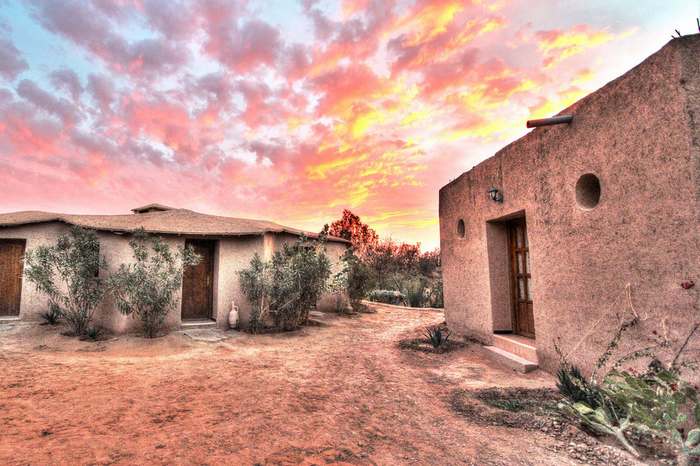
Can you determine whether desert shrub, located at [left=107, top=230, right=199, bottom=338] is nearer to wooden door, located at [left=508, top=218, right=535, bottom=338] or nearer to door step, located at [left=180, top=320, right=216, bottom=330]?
door step, located at [left=180, top=320, right=216, bottom=330]

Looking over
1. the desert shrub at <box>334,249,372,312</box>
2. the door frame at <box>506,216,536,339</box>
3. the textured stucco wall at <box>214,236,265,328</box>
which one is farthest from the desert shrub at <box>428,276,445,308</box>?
the textured stucco wall at <box>214,236,265,328</box>

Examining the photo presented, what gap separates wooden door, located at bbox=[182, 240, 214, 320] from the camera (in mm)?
9289

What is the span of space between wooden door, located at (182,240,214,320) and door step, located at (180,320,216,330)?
0.36 meters

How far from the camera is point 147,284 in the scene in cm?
733

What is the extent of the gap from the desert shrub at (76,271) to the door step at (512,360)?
8.74 m

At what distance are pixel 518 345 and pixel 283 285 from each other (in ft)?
18.2

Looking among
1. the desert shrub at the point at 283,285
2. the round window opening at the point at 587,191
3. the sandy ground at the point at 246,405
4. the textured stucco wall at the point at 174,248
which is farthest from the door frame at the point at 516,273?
the textured stucco wall at the point at 174,248

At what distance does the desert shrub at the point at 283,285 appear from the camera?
27.5ft

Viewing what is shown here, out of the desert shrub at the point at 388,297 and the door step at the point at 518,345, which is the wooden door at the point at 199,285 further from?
the desert shrub at the point at 388,297

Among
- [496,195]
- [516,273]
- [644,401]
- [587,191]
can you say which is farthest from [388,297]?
[644,401]

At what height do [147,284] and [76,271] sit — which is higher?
[76,271]

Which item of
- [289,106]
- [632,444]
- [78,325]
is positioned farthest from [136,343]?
[632,444]

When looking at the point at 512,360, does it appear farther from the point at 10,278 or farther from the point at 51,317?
the point at 10,278

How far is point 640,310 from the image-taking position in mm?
3311
